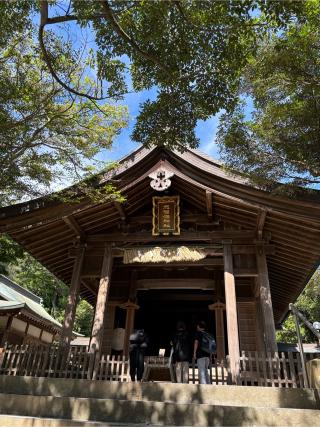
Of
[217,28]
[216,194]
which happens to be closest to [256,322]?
[216,194]

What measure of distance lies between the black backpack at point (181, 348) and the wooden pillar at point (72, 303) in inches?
107

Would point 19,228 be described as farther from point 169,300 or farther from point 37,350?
point 169,300

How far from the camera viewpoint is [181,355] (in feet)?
24.8

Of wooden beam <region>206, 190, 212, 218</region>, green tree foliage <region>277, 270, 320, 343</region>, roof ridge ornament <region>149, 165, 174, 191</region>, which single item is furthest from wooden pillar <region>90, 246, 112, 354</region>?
green tree foliage <region>277, 270, 320, 343</region>

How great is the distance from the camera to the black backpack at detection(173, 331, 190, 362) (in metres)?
7.56

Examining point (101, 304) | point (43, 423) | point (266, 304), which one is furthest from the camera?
point (101, 304)

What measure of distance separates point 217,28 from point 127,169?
15.3 feet

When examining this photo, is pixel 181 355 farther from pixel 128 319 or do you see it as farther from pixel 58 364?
pixel 128 319

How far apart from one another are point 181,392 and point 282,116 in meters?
5.62

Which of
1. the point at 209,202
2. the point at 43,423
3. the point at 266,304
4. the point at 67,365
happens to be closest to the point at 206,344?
the point at 266,304

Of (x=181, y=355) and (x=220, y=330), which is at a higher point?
(x=220, y=330)

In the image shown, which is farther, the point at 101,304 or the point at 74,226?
Answer: the point at 74,226

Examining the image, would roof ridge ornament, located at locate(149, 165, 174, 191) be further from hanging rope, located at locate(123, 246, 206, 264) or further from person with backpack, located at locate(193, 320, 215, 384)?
person with backpack, located at locate(193, 320, 215, 384)

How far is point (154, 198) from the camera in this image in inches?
387
